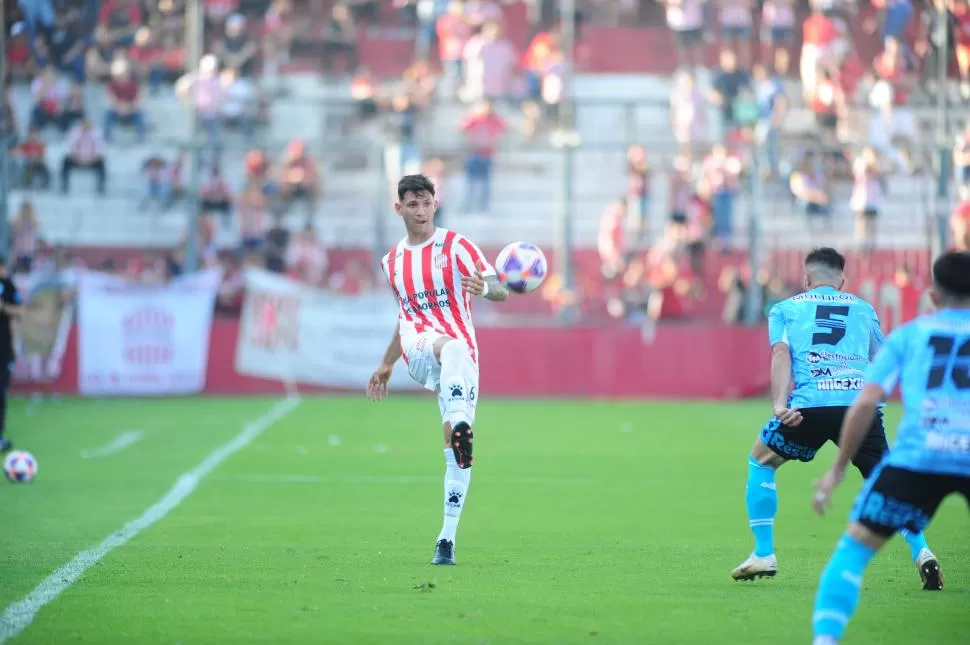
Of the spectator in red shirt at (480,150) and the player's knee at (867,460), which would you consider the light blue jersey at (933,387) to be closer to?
the player's knee at (867,460)

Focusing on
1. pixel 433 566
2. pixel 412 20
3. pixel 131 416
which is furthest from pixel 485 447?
pixel 412 20

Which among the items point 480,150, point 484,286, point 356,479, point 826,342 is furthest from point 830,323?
point 480,150

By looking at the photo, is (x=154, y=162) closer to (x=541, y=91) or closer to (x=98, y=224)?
(x=98, y=224)

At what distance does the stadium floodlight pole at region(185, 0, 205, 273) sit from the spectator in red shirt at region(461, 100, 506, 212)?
4.73 meters

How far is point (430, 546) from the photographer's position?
9844 millimetres

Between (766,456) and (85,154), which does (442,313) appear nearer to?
(766,456)

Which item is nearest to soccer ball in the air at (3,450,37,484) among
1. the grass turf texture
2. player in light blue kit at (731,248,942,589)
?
the grass turf texture

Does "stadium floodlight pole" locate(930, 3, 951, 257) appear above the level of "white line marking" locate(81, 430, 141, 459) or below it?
above

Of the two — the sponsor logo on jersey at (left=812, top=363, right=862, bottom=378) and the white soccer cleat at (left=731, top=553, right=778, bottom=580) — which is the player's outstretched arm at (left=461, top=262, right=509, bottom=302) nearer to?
the sponsor logo on jersey at (left=812, top=363, right=862, bottom=378)

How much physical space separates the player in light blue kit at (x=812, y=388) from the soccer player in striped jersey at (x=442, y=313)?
5.50 feet

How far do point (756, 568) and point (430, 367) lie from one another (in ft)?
7.53

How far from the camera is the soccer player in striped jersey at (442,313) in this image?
357 inches

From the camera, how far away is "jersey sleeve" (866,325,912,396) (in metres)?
6.15

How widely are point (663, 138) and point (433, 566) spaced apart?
21.4 meters
